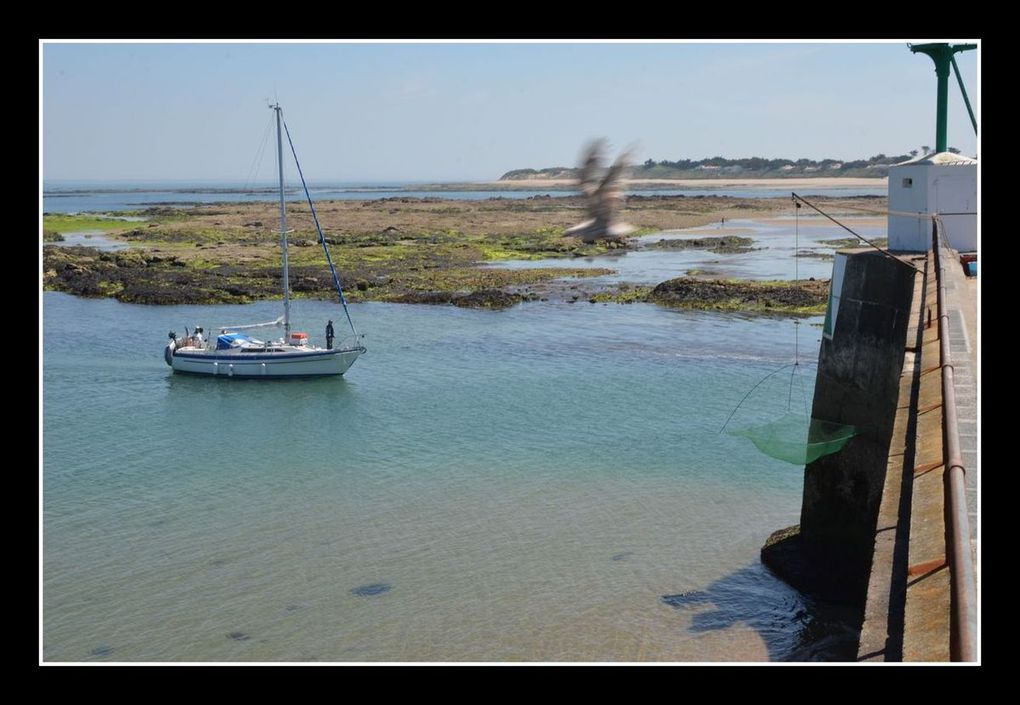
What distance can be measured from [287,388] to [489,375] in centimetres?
538

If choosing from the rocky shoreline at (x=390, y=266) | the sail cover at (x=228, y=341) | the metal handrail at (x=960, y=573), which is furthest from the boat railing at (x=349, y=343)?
the metal handrail at (x=960, y=573)

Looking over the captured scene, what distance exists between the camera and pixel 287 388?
95.6 feet

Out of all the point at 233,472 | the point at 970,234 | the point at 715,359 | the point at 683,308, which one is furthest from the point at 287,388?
the point at 970,234

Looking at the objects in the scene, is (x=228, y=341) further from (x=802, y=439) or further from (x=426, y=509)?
(x=802, y=439)

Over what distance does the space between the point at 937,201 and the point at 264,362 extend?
59.0ft

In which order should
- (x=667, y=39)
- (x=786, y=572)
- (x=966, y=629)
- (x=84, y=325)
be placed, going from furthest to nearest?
(x=84, y=325)
(x=786, y=572)
(x=667, y=39)
(x=966, y=629)

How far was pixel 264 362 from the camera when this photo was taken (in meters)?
29.6

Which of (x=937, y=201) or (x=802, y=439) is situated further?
(x=937, y=201)

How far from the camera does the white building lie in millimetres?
17859

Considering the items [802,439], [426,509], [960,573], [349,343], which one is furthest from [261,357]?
[960,573]

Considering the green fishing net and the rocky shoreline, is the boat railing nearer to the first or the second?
the rocky shoreline

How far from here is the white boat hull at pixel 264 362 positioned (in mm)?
29328

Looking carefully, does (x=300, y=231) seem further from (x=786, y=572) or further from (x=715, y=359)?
(x=786, y=572)

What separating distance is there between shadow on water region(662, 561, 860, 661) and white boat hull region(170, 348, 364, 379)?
53.3ft
